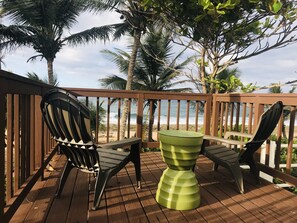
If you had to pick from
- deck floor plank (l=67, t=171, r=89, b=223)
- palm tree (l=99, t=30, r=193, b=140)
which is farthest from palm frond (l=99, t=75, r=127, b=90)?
deck floor plank (l=67, t=171, r=89, b=223)

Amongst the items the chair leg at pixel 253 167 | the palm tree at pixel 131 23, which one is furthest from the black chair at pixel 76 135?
the palm tree at pixel 131 23

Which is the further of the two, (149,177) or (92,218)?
(149,177)

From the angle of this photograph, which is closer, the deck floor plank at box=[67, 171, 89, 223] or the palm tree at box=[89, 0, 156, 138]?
the deck floor plank at box=[67, 171, 89, 223]

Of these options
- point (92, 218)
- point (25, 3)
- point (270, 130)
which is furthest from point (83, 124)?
point (25, 3)

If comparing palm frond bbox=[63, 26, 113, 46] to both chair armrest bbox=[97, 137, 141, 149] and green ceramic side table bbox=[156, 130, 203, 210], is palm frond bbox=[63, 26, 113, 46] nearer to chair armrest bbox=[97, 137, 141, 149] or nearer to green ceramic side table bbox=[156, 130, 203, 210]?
chair armrest bbox=[97, 137, 141, 149]

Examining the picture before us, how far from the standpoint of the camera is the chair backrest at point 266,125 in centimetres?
245

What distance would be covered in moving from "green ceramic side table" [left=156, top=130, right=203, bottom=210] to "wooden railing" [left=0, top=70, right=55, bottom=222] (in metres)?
1.15

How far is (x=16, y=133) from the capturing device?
1858 millimetres

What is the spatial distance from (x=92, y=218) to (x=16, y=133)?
34.0 inches

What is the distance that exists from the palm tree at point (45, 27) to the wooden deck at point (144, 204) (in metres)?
10.4

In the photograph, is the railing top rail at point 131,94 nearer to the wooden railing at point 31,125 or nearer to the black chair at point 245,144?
the wooden railing at point 31,125

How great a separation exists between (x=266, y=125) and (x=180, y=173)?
1052 mm

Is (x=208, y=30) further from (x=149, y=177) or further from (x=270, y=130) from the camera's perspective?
(x=149, y=177)

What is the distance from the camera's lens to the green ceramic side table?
2.08 meters
